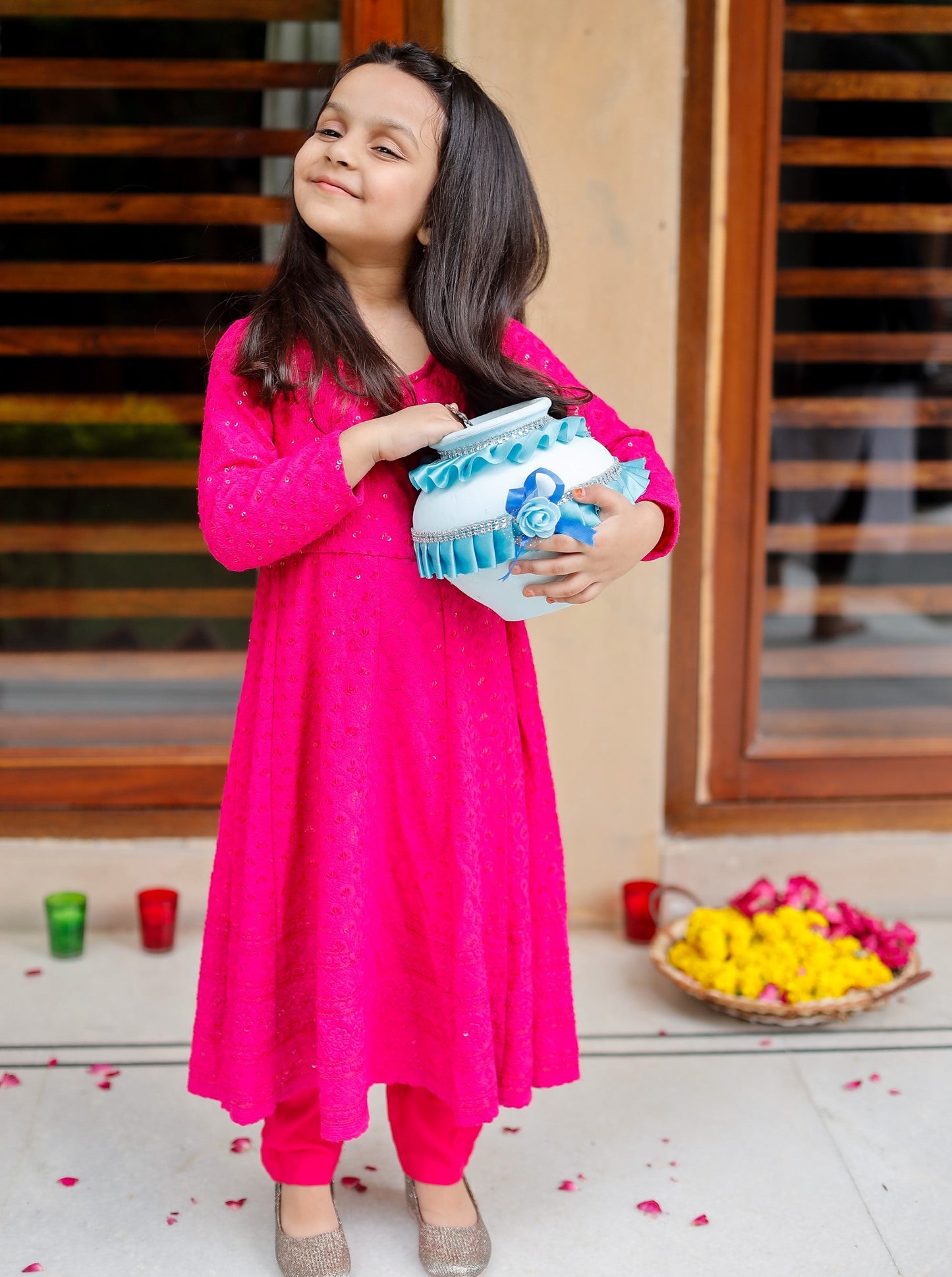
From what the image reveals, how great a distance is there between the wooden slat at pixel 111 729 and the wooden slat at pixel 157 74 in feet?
4.22

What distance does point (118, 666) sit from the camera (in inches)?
109

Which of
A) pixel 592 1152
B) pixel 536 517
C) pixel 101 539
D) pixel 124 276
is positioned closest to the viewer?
pixel 536 517

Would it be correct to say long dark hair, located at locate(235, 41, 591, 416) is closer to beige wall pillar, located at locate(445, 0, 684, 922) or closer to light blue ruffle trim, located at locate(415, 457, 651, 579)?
light blue ruffle trim, located at locate(415, 457, 651, 579)

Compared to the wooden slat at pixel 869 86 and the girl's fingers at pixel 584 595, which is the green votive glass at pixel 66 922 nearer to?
the girl's fingers at pixel 584 595

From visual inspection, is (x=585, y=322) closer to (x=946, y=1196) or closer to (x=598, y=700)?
(x=598, y=700)

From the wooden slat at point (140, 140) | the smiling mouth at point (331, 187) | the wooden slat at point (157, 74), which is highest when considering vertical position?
the wooden slat at point (157, 74)

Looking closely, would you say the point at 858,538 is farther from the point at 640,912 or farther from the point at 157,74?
the point at 157,74

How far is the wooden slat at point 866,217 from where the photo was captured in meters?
2.60

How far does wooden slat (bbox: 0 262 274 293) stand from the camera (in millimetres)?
2592

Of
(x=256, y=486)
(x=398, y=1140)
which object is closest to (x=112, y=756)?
(x=398, y=1140)

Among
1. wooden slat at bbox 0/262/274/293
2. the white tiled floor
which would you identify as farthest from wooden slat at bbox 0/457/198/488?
the white tiled floor

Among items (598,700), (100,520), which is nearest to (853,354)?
(598,700)

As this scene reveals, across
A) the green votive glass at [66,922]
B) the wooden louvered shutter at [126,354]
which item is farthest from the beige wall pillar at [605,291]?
the green votive glass at [66,922]

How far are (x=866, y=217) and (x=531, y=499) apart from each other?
166cm
